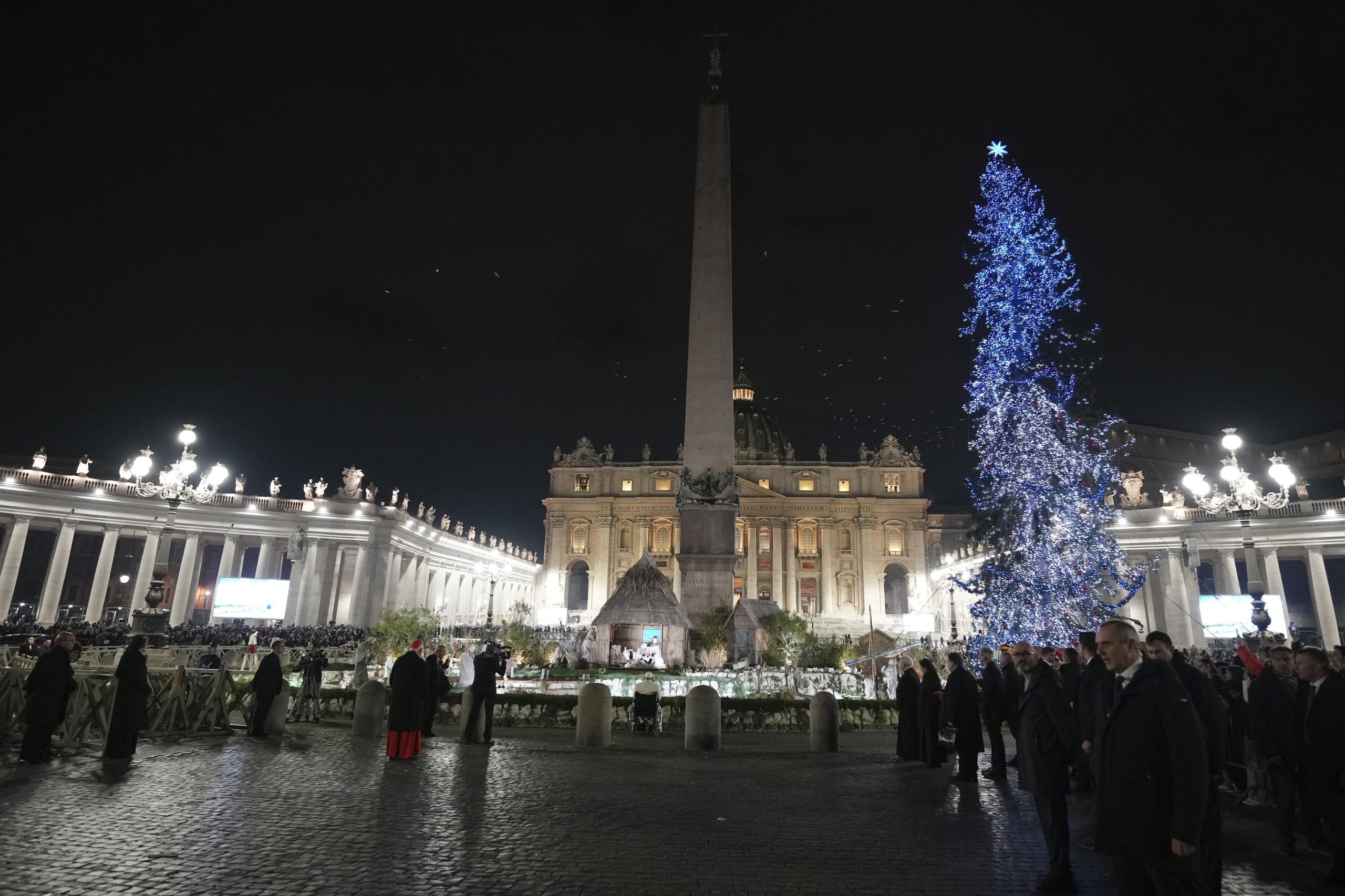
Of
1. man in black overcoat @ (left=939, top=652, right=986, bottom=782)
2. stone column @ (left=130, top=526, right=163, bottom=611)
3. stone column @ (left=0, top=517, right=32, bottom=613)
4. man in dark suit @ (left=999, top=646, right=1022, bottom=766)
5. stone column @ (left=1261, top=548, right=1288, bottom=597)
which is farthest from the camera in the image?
stone column @ (left=130, top=526, right=163, bottom=611)

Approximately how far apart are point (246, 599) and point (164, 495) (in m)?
9.34

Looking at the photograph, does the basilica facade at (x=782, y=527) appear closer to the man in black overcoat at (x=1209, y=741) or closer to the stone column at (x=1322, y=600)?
the stone column at (x=1322, y=600)

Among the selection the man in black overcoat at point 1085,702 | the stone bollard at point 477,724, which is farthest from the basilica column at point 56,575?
the man in black overcoat at point 1085,702

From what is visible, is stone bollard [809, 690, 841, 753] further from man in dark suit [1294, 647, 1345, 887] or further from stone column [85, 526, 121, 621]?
stone column [85, 526, 121, 621]

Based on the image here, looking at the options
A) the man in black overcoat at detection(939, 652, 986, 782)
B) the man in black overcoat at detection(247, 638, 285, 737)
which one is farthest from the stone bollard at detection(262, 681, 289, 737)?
the man in black overcoat at detection(939, 652, 986, 782)

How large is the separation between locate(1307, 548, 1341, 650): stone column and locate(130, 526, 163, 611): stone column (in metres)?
4.50

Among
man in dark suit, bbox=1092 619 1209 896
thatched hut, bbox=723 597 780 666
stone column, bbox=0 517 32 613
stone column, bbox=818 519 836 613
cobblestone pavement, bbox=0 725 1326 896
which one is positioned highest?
stone column, bbox=818 519 836 613

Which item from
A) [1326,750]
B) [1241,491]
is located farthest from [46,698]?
[1241,491]

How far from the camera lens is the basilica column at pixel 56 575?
130 ft

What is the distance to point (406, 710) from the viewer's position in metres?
9.80

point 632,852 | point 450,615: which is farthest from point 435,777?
point 450,615

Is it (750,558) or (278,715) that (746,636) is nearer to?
(278,715)

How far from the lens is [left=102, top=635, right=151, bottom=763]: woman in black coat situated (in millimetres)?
9242

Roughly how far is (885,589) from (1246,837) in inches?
3064
